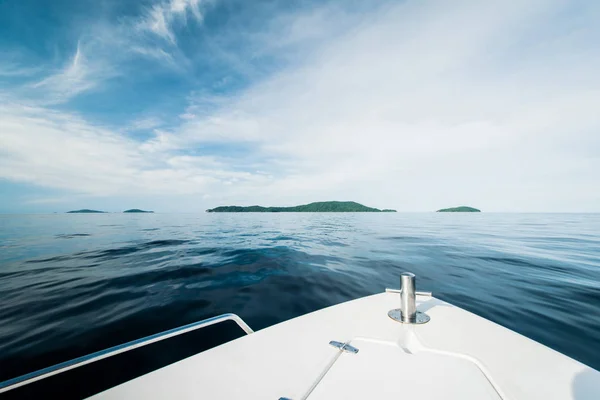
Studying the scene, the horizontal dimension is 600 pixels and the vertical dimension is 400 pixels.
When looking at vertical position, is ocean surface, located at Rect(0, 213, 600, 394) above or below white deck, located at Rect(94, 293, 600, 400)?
below

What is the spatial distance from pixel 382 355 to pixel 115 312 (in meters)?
4.55

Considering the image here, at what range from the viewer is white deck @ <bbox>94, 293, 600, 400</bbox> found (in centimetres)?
142

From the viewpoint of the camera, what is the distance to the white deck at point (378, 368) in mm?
1415

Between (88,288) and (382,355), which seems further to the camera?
(88,288)

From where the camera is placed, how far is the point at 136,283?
5.23 metres

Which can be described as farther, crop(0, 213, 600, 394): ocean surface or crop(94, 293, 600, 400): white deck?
crop(0, 213, 600, 394): ocean surface

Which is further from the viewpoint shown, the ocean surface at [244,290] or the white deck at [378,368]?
the ocean surface at [244,290]

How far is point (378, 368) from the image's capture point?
167 centimetres

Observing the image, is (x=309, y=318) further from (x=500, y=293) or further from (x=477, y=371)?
(x=500, y=293)

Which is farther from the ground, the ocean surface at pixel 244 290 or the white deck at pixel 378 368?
the white deck at pixel 378 368

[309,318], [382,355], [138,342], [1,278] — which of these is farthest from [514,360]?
[1,278]

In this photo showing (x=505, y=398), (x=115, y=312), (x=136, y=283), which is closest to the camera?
(x=505, y=398)

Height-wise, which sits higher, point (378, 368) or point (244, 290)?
point (378, 368)

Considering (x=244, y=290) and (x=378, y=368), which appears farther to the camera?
(x=244, y=290)
